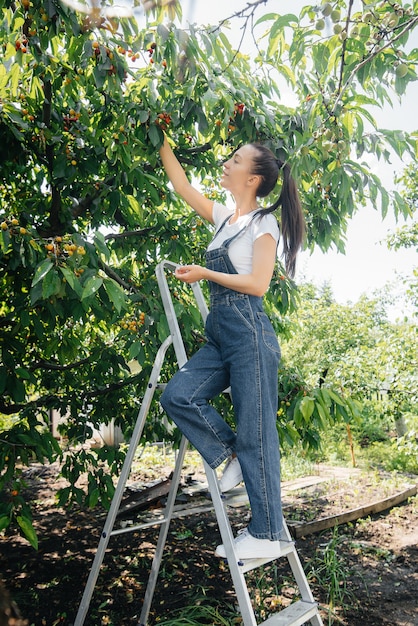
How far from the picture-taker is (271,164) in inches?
82.3

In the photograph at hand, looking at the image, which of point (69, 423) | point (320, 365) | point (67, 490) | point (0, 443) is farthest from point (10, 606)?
point (320, 365)

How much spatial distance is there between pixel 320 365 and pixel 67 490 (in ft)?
18.4

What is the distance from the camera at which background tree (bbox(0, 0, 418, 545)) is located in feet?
6.00

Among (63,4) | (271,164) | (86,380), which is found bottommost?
(86,380)

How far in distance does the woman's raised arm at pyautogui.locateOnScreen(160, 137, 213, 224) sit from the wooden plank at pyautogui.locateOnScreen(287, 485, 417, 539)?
99.4 inches

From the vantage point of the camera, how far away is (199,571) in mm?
3158

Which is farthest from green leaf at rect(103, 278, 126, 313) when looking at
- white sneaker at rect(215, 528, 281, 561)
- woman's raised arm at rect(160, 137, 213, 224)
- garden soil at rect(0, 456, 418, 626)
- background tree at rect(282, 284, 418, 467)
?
garden soil at rect(0, 456, 418, 626)

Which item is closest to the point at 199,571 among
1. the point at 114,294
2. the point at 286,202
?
the point at 114,294

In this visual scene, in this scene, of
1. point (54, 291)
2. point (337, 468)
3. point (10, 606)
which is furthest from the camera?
point (337, 468)

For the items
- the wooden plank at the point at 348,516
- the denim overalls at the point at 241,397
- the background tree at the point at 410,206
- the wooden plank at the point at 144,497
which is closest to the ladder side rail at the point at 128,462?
the denim overalls at the point at 241,397

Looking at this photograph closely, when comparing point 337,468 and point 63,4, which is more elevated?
point 63,4

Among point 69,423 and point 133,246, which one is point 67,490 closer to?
point 69,423

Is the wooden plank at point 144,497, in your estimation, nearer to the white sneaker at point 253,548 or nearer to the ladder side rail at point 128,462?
the ladder side rail at point 128,462

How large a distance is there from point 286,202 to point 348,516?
9.95 feet
